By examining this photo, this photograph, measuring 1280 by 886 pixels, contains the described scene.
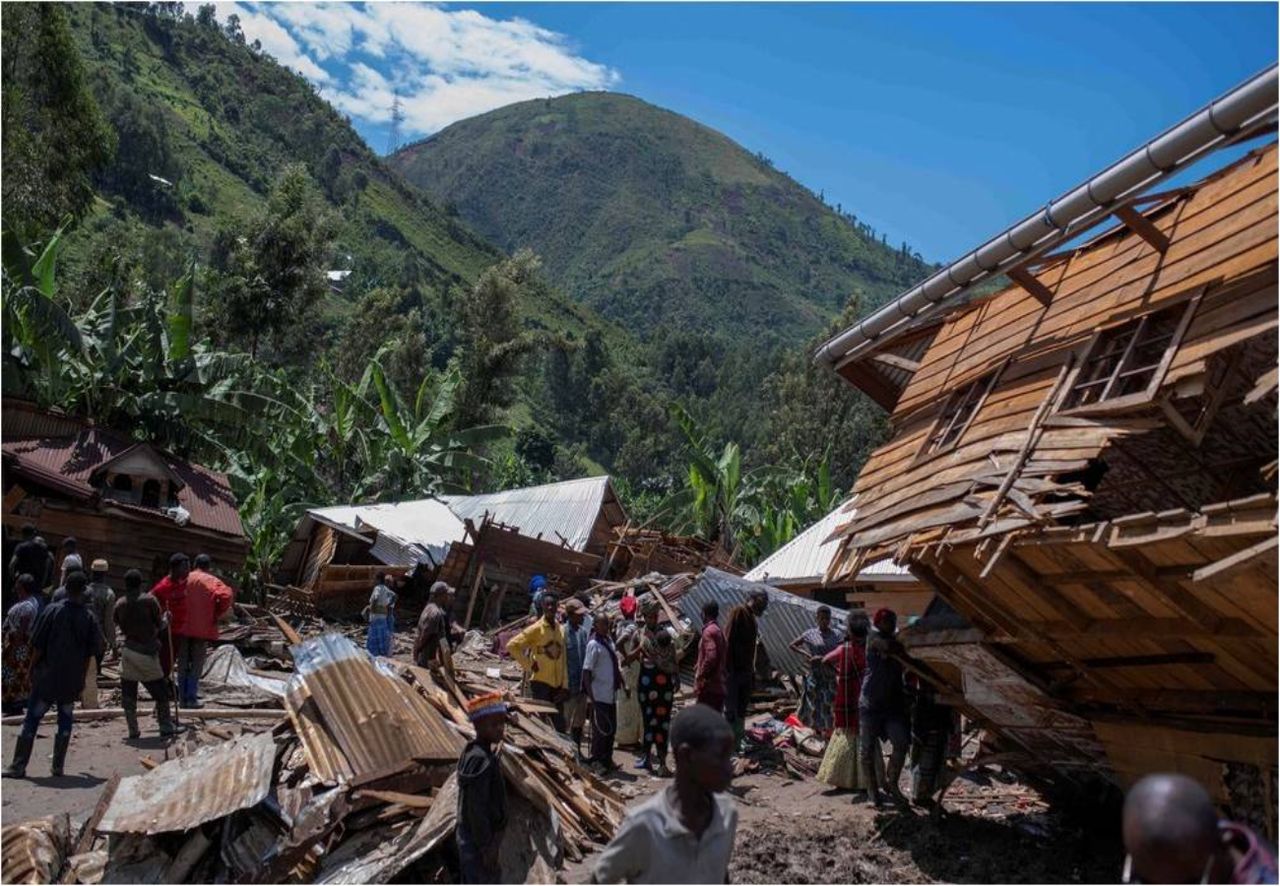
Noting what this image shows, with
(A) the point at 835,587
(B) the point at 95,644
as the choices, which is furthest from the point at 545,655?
(A) the point at 835,587

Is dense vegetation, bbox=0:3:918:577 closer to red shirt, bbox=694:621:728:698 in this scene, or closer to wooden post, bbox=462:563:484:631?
wooden post, bbox=462:563:484:631

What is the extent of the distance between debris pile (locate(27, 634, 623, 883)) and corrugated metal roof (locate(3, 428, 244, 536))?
11895 millimetres

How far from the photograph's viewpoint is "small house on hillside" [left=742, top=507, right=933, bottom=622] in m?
17.9

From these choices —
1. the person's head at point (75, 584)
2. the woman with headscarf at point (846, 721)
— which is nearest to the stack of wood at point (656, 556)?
the woman with headscarf at point (846, 721)

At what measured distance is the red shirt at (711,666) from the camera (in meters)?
11.2

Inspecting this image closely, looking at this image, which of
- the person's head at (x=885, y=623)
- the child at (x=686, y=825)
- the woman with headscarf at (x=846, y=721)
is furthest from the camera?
the woman with headscarf at (x=846, y=721)

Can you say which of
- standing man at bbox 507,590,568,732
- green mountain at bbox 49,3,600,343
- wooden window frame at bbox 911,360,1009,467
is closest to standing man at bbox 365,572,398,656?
standing man at bbox 507,590,568,732

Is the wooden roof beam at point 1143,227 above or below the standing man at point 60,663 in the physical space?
above

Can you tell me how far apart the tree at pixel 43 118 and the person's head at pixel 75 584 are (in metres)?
23.3

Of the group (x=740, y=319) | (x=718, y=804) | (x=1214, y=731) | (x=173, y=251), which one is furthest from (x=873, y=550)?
(x=740, y=319)

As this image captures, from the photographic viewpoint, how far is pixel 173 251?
6631cm

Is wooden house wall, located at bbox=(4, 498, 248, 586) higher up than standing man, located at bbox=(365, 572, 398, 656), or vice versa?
wooden house wall, located at bbox=(4, 498, 248, 586)

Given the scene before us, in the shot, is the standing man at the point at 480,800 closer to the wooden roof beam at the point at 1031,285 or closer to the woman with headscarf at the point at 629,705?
the wooden roof beam at the point at 1031,285

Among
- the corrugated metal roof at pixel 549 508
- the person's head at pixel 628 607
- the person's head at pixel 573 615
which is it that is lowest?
the person's head at pixel 573 615
